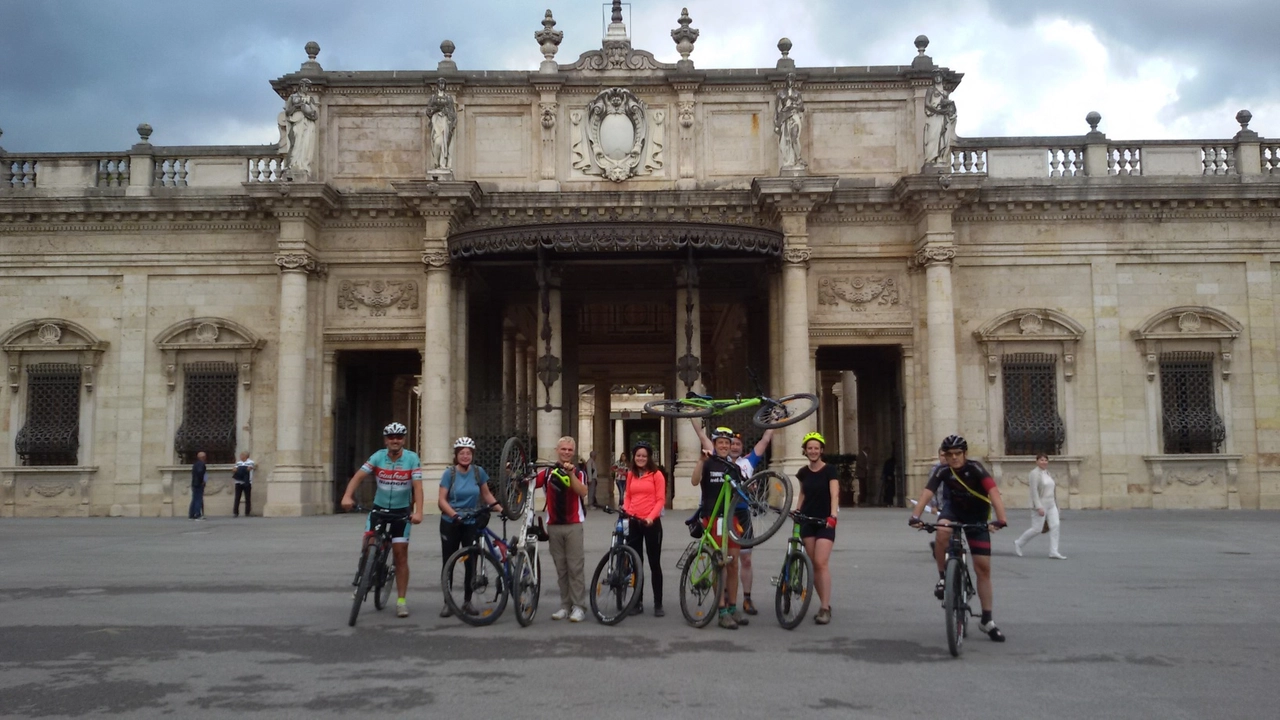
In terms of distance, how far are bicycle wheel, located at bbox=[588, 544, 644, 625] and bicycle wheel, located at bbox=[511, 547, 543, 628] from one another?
490mm

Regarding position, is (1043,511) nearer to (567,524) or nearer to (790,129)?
(567,524)

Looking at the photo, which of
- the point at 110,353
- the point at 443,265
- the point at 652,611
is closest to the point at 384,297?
the point at 443,265

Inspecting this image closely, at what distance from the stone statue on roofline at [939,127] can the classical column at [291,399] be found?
14.2m

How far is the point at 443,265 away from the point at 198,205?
5930 millimetres

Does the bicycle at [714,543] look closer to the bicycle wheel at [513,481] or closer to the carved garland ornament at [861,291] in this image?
the bicycle wheel at [513,481]

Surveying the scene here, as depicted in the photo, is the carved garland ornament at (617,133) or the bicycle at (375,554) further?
the carved garland ornament at (617,133)

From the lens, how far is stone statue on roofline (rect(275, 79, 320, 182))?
24078 millimetres

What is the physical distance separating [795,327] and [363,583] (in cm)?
1605

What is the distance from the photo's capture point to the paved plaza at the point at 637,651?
6293mm

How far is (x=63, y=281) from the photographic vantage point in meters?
25.0

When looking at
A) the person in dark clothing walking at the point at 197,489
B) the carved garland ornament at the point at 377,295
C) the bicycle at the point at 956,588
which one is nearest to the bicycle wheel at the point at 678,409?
the bicycle at the point at 956,588

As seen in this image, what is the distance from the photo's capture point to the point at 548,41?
2547 cm

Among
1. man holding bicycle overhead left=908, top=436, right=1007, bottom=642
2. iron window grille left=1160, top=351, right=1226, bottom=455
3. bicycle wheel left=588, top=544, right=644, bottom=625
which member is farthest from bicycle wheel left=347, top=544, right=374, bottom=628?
iron window grille left=1160, top=351, right=1226, bottom=455

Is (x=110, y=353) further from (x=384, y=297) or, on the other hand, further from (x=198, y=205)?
(x=384, y=297)
